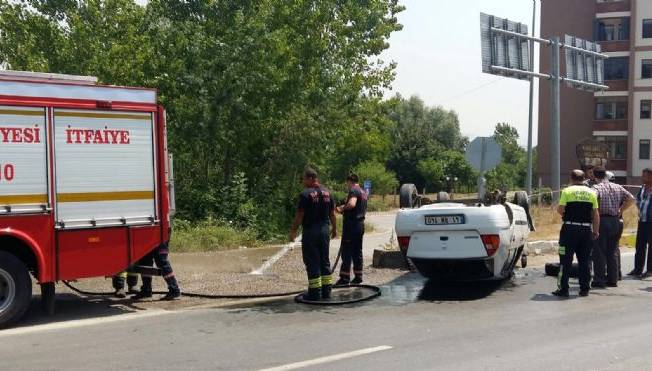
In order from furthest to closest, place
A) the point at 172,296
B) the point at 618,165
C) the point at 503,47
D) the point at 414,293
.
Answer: the point at 618,165 < the point at 503,47 < the point at 414,293 < the point at 172,296

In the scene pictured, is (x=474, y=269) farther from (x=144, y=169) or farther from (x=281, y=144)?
(x=281, y=144)

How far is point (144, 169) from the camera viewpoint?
351 inches

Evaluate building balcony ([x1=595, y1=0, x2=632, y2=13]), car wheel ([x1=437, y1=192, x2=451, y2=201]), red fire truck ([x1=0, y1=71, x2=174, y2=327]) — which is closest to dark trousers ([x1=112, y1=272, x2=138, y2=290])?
red fire truck ([x1=0, y1=71, x2=174, y2=327])

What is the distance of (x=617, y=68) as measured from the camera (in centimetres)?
5303

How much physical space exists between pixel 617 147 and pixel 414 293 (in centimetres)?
4831

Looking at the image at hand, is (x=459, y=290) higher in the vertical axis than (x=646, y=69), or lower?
lower

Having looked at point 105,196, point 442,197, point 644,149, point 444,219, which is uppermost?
point 644,149

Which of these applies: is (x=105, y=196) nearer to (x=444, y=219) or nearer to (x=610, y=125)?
(x=444, y=219)

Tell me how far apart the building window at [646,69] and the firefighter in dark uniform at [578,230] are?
47.3 m

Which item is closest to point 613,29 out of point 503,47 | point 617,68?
point 617,68

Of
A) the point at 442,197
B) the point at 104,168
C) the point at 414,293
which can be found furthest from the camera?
the point at 442,197

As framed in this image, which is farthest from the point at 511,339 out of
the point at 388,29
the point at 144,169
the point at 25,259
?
the point at 388,29

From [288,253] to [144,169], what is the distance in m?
6.96

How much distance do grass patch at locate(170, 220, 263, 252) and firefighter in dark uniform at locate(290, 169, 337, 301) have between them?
6417 mm
